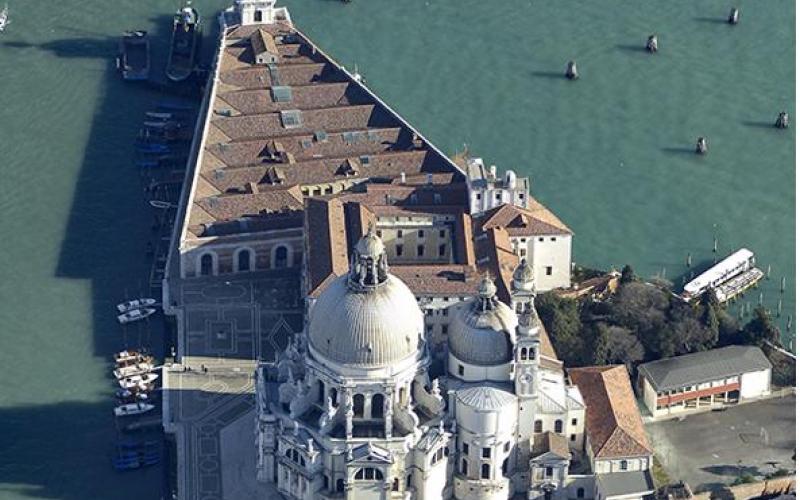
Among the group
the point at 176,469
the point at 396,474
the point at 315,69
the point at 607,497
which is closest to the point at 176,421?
the point at 176,469

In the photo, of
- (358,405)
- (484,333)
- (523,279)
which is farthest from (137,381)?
(523,279)

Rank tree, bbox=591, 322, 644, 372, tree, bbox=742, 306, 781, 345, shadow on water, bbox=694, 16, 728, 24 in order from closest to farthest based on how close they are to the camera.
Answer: tree, bbox=591, 322, 644, 372
tree, bbox=742, 306, 781, 345
shadow on water, bbox=694, 16, 728, 24

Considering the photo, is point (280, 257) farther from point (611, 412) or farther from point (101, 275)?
point (611, 412)

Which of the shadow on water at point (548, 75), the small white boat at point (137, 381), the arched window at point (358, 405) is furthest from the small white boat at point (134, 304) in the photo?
the shadow on water at point (548, 75)

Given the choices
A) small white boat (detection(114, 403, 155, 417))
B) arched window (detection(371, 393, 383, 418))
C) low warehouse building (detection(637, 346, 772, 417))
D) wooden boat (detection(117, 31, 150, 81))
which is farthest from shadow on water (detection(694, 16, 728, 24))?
arched window (detection(371, 393, 383, 418))

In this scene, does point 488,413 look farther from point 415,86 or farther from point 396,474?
point 415,86

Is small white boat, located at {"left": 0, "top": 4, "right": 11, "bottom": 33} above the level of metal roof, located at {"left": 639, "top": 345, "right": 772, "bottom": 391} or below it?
above

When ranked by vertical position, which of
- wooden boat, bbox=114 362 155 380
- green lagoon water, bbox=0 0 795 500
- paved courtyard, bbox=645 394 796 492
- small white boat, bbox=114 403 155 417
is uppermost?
green lagoon water, bbox=0 0 795 500

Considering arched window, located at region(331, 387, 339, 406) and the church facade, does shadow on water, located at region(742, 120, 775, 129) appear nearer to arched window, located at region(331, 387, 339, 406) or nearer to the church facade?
the church facade
